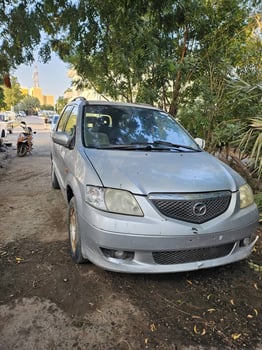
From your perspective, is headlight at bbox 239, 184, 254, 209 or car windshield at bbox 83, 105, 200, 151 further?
car windshield at bbox 83, 105, 200, 151

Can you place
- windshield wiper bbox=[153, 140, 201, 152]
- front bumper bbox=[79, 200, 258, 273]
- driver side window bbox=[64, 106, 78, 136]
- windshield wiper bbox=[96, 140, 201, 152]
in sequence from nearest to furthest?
front bumper bbox=[79, 200, 258, 273] → windshield wiper bbox=[96, 140, 201, 152] → windshield wiper bbox=[153, 140, 201, 152] → driver side window bbox=[64, 106, 78, 136]

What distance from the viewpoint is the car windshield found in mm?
3133

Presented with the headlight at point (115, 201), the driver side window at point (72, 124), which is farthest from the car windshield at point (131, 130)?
the headlight at point (115, 201)

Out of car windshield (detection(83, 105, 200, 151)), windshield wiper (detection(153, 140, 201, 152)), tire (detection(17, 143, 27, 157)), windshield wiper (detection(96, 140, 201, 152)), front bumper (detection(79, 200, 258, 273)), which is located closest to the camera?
front bumper (detection(79, 200, 258, 273))

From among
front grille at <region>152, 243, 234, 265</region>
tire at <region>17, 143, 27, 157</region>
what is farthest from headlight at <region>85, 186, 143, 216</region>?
tire at <region>17, 143, 27, 157</region>

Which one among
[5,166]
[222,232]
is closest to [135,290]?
[222,232]

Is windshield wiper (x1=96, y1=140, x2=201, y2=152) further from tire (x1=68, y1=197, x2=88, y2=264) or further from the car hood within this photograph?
tire (x1=68, y1=197, x2=88, y2=264)

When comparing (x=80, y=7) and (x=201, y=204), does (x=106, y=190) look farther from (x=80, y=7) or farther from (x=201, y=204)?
(x=80, y=7)

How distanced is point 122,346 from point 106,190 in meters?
1.13

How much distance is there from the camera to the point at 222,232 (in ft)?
7.42

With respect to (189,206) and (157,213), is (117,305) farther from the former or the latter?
(189,206)

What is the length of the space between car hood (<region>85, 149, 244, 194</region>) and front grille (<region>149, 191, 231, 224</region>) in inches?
2.4

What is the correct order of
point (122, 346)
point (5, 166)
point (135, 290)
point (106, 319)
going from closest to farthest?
1. point (122, 346)
2. point (106, 319)
3. point (135, 290)
4. point (5, 166)

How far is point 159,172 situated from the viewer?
2424mm
